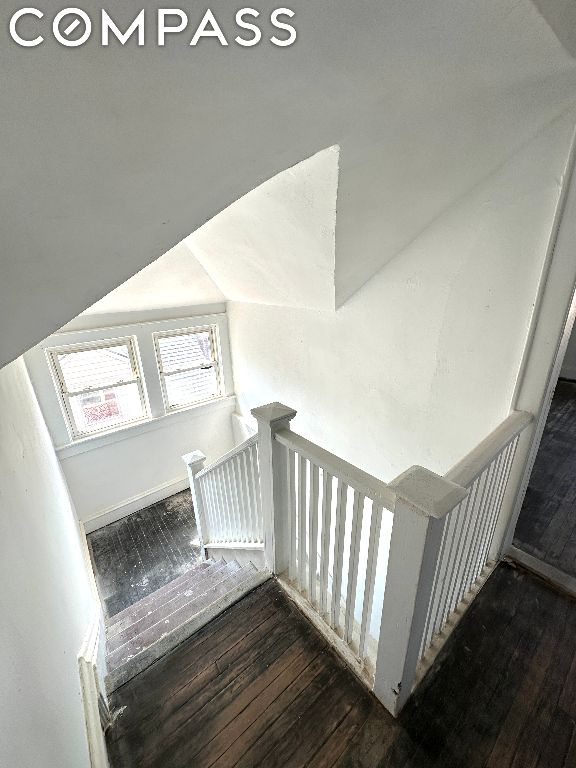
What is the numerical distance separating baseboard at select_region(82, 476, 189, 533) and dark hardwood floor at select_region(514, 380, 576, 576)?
4211mm

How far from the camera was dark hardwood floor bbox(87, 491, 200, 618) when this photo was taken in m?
3.76

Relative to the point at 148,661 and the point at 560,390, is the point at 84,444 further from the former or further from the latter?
the point at 560,390

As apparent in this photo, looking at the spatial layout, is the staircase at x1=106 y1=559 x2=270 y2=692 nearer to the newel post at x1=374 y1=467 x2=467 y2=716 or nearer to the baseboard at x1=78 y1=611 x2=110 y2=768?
the baseboard at x1=78 y1=611 x2=110 y2=768

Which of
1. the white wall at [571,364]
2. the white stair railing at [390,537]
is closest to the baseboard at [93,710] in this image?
the white stair railing at [390,537]

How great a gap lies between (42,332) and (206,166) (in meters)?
0.75

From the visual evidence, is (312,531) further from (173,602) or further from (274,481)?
(173,602)

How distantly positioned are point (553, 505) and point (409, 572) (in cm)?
197

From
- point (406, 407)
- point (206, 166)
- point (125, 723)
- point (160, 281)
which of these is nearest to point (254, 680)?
point (125, 723)

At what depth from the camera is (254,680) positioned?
150 cm

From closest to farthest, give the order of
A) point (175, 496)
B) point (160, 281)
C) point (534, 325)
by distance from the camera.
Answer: point (534, 325)
point (160, 281)
point (175, 496)

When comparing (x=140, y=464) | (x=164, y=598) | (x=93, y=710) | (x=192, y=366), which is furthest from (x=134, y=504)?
(x=93, y=710)

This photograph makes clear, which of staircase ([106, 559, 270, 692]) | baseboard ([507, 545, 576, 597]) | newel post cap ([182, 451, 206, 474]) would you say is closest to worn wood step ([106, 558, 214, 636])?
staircase ([106, 559, 270, 692])

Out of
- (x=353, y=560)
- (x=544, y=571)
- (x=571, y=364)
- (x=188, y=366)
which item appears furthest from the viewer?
(x=188, y=366)

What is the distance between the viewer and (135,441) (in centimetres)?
450
